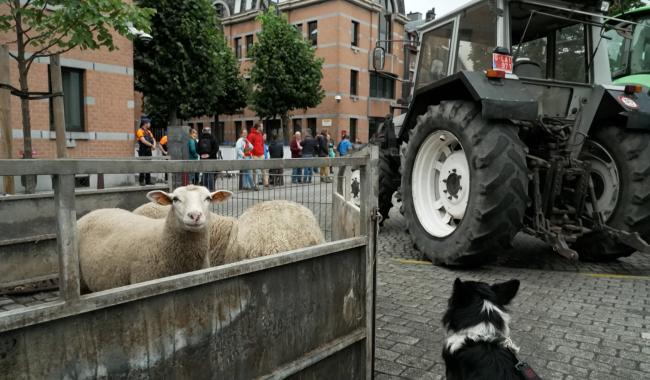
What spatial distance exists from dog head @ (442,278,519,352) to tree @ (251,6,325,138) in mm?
29570

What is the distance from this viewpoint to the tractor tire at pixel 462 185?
198 inches

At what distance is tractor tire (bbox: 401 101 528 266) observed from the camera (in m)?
5.02

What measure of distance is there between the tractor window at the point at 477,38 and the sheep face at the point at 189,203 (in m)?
4.41

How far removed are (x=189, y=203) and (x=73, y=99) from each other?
1244cm

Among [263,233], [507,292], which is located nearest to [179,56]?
[263,233]

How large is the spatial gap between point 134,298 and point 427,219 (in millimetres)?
4862

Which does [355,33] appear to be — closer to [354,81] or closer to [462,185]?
[354,81]

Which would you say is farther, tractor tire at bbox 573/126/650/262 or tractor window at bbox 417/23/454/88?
tractor window at bbox 417/23/454/88

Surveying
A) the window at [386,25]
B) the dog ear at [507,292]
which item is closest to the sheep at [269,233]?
the dog ear at [507,292]

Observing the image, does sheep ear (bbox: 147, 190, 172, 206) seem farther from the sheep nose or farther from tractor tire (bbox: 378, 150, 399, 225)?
tractor tire (bbox: 378, 150, 399, 225)

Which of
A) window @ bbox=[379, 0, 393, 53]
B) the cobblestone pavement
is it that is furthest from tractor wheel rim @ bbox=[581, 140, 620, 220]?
window @ bbox=[379, 0, 393, 53]

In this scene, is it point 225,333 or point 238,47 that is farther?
point 238,47

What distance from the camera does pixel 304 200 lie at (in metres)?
5.86

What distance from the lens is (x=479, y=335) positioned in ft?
8.27
